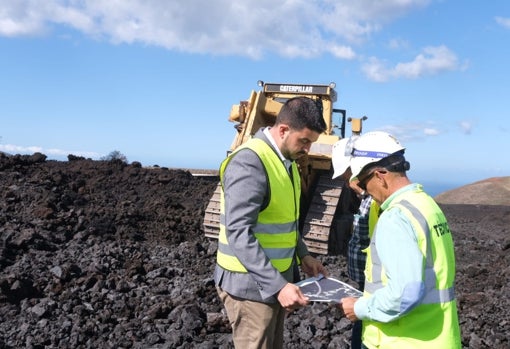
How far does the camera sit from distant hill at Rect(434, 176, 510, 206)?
2383 centimetres

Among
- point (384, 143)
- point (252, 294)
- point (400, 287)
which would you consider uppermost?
point (384, 143)

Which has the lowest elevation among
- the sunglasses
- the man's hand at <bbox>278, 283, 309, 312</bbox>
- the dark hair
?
the man's hand at <bbox>278, 283, 309, 312</bbox>

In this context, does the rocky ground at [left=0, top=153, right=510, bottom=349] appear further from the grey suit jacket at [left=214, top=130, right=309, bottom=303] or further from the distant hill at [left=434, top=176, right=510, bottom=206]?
the distant hill at [left=434, top=176, right=510, bottom=206]

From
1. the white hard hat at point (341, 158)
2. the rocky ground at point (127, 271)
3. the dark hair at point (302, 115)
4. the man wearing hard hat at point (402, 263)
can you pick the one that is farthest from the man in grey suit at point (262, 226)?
the rocky ground at point (127, 271)

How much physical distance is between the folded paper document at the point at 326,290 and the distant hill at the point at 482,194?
2174cm

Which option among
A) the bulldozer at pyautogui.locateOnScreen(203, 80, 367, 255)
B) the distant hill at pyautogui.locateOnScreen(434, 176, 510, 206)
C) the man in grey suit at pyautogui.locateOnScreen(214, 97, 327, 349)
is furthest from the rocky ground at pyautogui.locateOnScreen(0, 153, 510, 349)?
the distant hill at pyautogui.locateOnScreen(434, 176, 510, 206)

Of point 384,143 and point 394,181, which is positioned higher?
point 384,143

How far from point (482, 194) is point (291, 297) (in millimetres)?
24159

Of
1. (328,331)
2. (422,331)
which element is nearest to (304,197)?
(328,331)

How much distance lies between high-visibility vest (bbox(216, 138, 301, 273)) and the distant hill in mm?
21672

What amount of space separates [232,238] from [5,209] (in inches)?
336

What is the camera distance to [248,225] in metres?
2.70

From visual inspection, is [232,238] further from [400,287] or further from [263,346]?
[400,287]

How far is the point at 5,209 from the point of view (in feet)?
33.0
